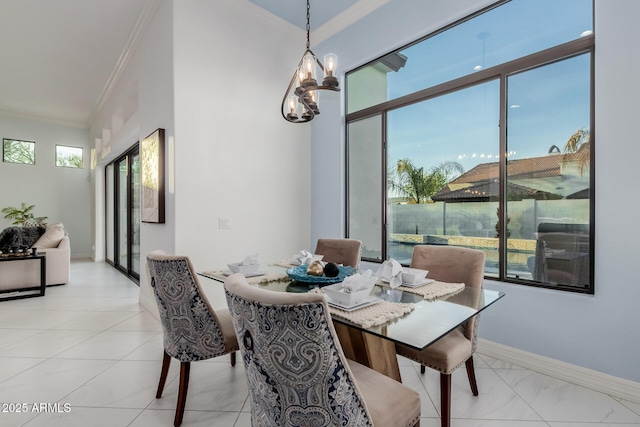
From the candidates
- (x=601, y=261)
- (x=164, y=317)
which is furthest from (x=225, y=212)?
(x=601, y=261)

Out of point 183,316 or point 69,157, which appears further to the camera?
point 69,157

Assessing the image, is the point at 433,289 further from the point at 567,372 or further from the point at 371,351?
the point at 567,372

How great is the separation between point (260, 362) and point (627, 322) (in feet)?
7.58

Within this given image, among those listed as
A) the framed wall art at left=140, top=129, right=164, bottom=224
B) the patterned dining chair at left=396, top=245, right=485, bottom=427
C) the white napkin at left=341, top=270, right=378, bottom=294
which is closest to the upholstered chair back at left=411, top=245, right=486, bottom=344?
the patterned dining chair at left=396, top=245, right=485, bottom=427

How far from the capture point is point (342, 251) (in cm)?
270

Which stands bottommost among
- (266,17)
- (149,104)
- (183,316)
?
(183,316)

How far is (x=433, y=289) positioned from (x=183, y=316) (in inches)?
53.2

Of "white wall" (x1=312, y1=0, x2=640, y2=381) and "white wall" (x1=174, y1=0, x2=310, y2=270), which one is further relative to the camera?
"white wall" (x1=174, y1=0, x2=310, y2=270)

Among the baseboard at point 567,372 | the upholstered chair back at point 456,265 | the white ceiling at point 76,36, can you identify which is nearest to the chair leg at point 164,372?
the upholstered chair back at point 456,265

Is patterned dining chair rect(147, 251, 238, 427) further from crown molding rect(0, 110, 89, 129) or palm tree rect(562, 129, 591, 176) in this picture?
crown molding rect(0, 110, 89, 129)

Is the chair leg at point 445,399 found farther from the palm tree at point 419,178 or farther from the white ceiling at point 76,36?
the white ceiling at point 76,36

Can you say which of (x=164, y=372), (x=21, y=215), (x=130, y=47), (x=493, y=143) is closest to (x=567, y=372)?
(x=493, y=143)

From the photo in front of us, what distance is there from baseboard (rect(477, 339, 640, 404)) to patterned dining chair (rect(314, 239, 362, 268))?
1.24m

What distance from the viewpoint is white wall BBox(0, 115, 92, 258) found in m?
6.79
